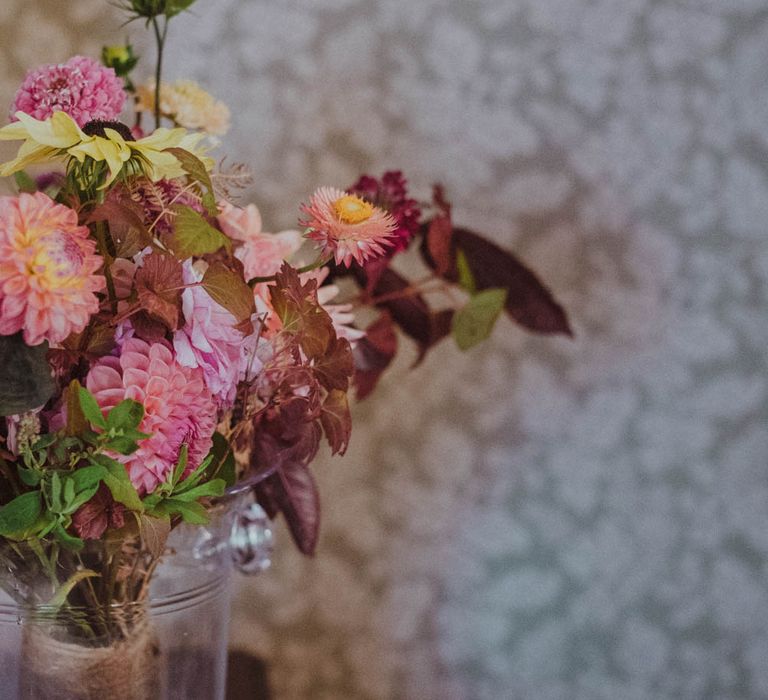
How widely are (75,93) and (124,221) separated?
127 millimetres

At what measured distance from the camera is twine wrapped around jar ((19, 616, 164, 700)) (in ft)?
1.98

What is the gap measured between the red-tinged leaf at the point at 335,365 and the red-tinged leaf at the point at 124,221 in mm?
134

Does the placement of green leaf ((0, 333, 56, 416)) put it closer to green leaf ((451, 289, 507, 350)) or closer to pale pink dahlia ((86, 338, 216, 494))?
pale pink dahlia ((86, 338, 216, 494))

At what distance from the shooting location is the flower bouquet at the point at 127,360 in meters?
0.48

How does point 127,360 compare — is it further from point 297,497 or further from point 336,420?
point 297,497

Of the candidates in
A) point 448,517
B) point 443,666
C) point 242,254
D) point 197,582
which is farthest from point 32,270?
point 443,666

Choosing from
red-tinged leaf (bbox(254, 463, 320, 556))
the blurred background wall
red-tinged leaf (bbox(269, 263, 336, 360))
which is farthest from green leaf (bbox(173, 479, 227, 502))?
the blurred background wall

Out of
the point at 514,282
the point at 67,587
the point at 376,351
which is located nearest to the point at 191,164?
the point at 67,587

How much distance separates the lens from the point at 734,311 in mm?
1103

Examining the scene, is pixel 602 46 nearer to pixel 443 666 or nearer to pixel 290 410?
pixel 290 410

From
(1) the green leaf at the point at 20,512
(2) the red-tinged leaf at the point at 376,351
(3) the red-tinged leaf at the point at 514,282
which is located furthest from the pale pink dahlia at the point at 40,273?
(3) the red-tinged leaf at the point at 514,282

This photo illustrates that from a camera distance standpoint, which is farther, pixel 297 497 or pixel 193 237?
Result: pixel 297 497

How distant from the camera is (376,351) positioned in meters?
0.92

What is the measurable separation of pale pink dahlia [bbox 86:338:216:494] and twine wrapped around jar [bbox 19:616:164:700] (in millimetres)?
160
